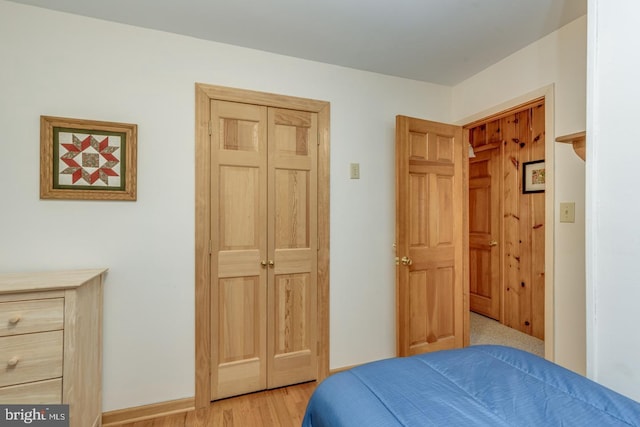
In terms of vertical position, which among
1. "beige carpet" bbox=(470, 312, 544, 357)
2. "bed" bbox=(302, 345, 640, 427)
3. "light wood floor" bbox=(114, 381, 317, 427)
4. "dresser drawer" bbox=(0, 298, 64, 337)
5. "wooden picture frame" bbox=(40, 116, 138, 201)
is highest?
"wooden picture frame" bbox=(40, 116, 138, 201)

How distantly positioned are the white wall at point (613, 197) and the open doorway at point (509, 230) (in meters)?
1.41

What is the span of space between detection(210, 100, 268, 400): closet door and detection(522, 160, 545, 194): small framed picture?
112 inches

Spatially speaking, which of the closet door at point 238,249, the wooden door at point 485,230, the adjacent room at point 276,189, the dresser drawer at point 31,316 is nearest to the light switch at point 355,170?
the adjacent room at point 276,189

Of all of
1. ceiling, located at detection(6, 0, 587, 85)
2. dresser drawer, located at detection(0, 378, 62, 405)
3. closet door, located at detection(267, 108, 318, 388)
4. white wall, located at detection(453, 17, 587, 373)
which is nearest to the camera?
dresser drawer, located at detection(0, 378, 62, 405)

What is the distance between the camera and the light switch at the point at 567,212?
72.6 inches

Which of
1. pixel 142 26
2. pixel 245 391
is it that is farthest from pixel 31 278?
pixel 142 26

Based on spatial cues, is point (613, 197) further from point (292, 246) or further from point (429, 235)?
point (292, 246)

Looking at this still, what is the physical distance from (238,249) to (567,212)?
214 centimetres

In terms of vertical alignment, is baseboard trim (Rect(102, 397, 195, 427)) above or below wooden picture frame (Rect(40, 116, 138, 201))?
below

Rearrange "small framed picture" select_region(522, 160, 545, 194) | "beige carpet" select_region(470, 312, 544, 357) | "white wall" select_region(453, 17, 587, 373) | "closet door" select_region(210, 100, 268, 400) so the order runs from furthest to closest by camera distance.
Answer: "small framed picture" select_region(522, 160, 545, 194) < "beige carpet" select_region(470, 312, 544, 357) < "closet door" select_region(210, 100, 268, 400) < "white wall" select_region(453, 17, 587, 373)

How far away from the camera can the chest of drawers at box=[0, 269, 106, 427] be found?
1.35 meters

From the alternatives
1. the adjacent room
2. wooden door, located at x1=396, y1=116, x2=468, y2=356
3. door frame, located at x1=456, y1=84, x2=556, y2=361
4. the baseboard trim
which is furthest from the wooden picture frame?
door frame, located at x1=456, y1=84, x2=556, y2=361

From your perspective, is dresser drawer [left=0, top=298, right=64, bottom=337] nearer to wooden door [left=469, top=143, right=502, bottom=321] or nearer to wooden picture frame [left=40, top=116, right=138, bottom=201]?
wooden picture frame [left=40, top=116, right=138, bottom=201]

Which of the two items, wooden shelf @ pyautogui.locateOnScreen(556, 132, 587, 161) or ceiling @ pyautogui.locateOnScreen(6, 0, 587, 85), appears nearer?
wooden shelf @ pyautogui.locateOnScreen(556, 132, 587, 161)
